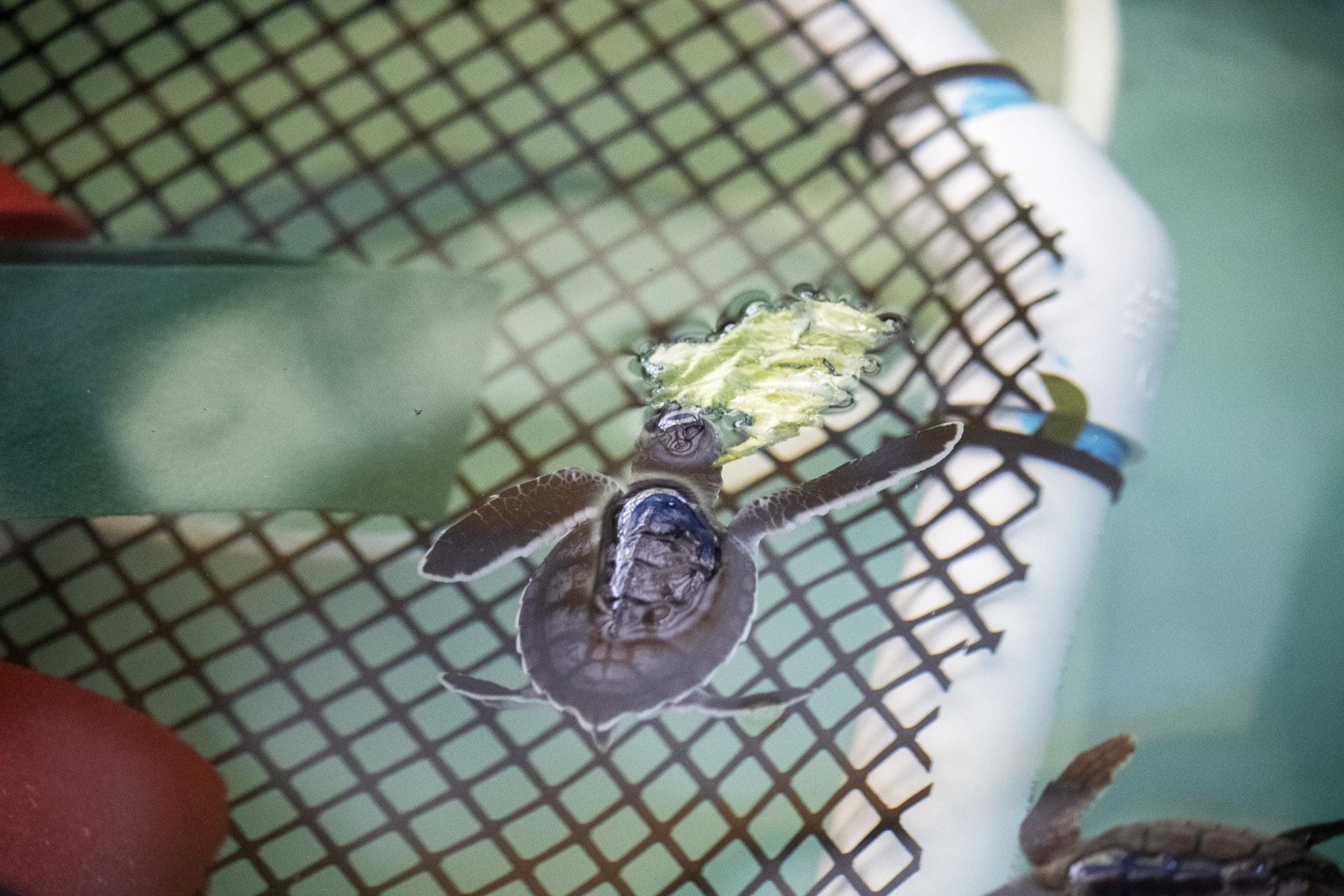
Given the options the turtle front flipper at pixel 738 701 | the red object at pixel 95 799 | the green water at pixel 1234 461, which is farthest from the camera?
the green water at pixel 1234 461

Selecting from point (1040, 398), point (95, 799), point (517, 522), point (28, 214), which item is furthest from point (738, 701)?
point (28, 214)

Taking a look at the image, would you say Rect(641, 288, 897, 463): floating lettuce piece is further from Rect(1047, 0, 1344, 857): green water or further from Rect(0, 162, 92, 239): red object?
Rect(0, 162, 92, 239): red object

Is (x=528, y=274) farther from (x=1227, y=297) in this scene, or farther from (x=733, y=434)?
(x=1227, y=297)

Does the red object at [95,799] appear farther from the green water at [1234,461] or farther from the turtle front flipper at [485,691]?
the green water at [1234,461]

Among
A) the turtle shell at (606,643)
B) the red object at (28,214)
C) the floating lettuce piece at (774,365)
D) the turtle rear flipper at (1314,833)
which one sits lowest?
the turtle rear flipper at (1314,833)

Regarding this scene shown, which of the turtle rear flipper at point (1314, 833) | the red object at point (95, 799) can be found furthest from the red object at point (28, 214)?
the turtle rear flipper at point (1314, 833)
